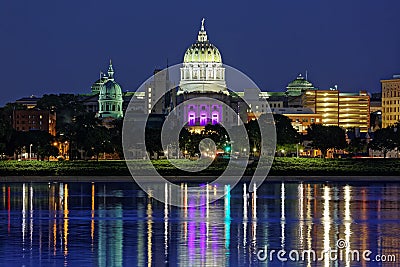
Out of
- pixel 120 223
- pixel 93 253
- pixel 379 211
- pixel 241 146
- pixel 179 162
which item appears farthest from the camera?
pixel 241 146

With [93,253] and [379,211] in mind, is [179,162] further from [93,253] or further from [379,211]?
[93,253]

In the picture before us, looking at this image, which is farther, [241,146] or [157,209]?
[241,146]

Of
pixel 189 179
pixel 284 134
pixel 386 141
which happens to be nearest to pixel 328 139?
pixel 386 141

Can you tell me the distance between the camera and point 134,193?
74125 millimetres

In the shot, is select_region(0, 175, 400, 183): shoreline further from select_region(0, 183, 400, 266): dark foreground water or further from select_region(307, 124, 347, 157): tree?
select_region(307, 124, 347, 157): tree

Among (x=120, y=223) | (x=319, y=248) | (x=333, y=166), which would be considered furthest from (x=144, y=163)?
(x=319, y=248)

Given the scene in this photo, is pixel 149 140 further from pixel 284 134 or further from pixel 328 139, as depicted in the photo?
pixel 328 139

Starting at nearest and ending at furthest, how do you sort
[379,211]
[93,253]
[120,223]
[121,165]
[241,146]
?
[93,253], [120,223], [379,211], [121,165], [241,146]

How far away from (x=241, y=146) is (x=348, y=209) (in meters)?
87.4
